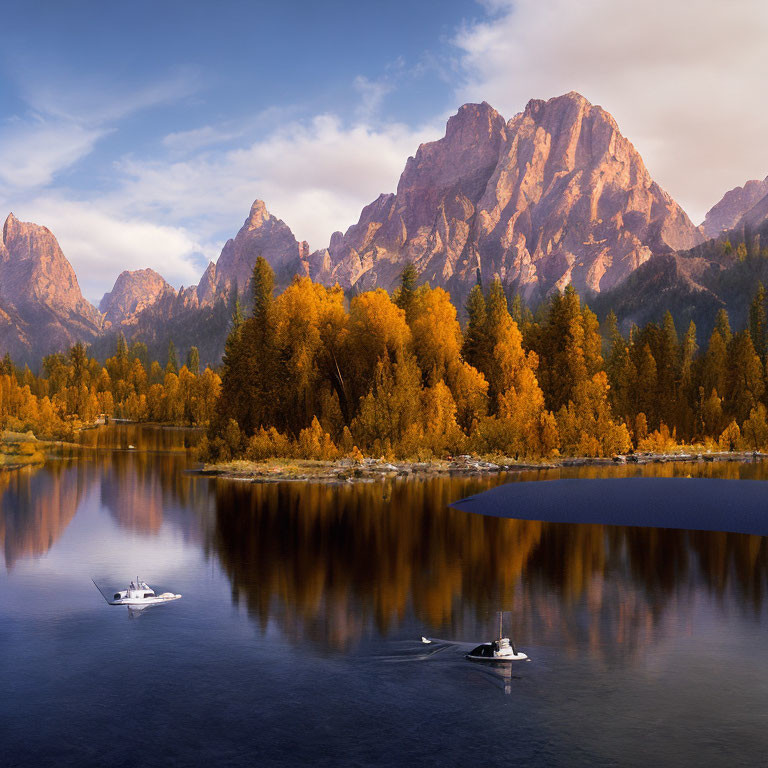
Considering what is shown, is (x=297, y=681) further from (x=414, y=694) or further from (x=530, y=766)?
(x=530, y=766)

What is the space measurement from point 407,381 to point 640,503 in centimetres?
3169

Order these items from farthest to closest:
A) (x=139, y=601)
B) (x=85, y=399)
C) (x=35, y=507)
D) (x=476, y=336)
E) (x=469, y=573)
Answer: (x=85, y=399), (x=476, y=336), (x=35, y=507), (x=469, y=573), (x=139, y=601)

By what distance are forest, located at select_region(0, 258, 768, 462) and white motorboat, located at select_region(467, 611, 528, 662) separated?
5075 centimetres

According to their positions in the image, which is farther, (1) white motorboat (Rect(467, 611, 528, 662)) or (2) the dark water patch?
(2) the dark water patch

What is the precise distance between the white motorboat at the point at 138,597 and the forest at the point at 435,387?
144 feet

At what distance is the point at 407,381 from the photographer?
2867 inches

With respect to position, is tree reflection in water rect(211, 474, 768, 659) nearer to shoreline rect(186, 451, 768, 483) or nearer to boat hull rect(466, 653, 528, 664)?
boat hull rect(466, 653, 528, 664)

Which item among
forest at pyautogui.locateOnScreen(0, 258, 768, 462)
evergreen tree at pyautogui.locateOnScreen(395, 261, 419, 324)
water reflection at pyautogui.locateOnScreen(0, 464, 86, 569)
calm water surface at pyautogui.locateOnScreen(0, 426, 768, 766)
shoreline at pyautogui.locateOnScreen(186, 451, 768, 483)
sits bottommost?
calm water surface at pyautogui.locateOnScreen(0, 426, 768, 766)

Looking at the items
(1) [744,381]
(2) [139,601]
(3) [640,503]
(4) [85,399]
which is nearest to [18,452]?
(2) [139,601]

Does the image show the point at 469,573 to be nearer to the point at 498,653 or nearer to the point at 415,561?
the point at 415,561

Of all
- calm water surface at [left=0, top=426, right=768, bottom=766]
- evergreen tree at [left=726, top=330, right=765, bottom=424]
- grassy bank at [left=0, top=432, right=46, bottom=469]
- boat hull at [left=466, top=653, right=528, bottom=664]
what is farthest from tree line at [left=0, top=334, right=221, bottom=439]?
boat hull at [left=466, top=653, right=528, bottom=664]

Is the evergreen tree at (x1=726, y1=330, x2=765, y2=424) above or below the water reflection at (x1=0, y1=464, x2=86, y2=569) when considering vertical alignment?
above

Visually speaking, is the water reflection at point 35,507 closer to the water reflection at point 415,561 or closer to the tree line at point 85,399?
the water reflection at point 415,561

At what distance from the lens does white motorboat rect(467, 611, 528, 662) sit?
61.5ft
